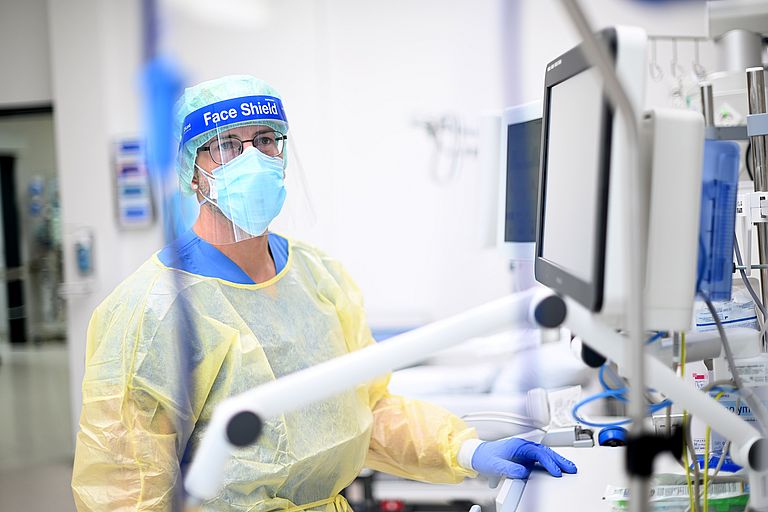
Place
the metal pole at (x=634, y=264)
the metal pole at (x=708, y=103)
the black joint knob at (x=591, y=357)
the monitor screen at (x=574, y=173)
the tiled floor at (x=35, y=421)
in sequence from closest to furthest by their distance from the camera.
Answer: the metal pole at (x=634, y=264), the monitor screen at (x=574, y=173), the black joint knob at (x=591, y=357), the metal pole at (x=708, y=103), the tiled floor at (x=35, y=421)

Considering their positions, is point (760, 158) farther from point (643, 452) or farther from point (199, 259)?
point (199, 259)

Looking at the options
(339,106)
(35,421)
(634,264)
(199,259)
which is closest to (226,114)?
(199,259)

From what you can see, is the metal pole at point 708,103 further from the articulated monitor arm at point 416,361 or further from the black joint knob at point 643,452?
the black joint knob at point 643,452

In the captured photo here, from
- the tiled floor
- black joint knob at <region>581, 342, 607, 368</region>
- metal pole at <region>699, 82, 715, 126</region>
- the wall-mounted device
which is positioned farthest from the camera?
the wall-mounted device

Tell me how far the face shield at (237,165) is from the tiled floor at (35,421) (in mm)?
2093

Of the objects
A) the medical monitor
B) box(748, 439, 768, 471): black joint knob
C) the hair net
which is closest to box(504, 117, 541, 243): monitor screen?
the medical monitor

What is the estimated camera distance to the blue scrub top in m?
1.15

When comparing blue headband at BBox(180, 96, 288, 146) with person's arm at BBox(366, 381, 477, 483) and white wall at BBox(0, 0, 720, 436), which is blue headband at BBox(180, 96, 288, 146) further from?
white wall at BBox(0, 0, 720, 436)

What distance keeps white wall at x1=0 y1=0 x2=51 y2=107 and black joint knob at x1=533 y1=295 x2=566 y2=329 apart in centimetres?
323

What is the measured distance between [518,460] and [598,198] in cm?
62

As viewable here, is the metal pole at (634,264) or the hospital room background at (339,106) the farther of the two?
the hospital room background at (339,106)

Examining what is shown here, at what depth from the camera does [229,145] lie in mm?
1182

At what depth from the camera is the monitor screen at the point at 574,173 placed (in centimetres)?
68

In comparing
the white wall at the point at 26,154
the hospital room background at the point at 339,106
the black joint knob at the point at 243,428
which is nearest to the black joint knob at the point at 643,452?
the black joint knob at the point at 243,428
